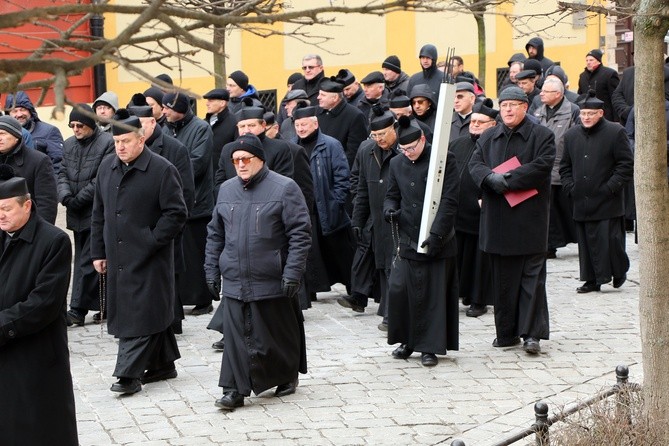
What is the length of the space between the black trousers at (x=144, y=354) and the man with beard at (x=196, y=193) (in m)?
2.59

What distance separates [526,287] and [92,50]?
638cm

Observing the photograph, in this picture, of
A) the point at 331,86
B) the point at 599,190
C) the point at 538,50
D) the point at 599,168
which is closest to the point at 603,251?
the point at 599,190

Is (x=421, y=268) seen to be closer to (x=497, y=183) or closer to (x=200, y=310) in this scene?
(x=497, y=183)

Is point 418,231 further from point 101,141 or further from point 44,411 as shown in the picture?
point 44,411

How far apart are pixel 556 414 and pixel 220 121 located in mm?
7005

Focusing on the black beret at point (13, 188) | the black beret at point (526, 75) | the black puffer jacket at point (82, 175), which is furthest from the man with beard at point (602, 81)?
the black beret at point (13, 188)

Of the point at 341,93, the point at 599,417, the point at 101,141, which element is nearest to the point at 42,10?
the point at 599,417

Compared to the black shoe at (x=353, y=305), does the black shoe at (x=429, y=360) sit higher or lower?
lower

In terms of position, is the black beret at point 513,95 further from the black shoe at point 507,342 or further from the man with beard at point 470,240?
the black shoe at point 507,342

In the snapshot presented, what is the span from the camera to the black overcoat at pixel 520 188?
10.6 metres

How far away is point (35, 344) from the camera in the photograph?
7180 mm

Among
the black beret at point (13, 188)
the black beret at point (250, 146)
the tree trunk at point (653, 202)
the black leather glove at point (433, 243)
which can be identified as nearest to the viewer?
the tree trunk at point (653, 202)

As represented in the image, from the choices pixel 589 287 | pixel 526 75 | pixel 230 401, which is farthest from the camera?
pixel 526 75

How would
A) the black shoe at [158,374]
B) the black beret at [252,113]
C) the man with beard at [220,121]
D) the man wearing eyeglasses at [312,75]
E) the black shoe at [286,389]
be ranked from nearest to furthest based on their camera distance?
the black shoe at [286,389], the black shoe at [158,374], the black beret at [252,113], the man with beard at [220,121], the man wearing eyeglasses at [312,75]
